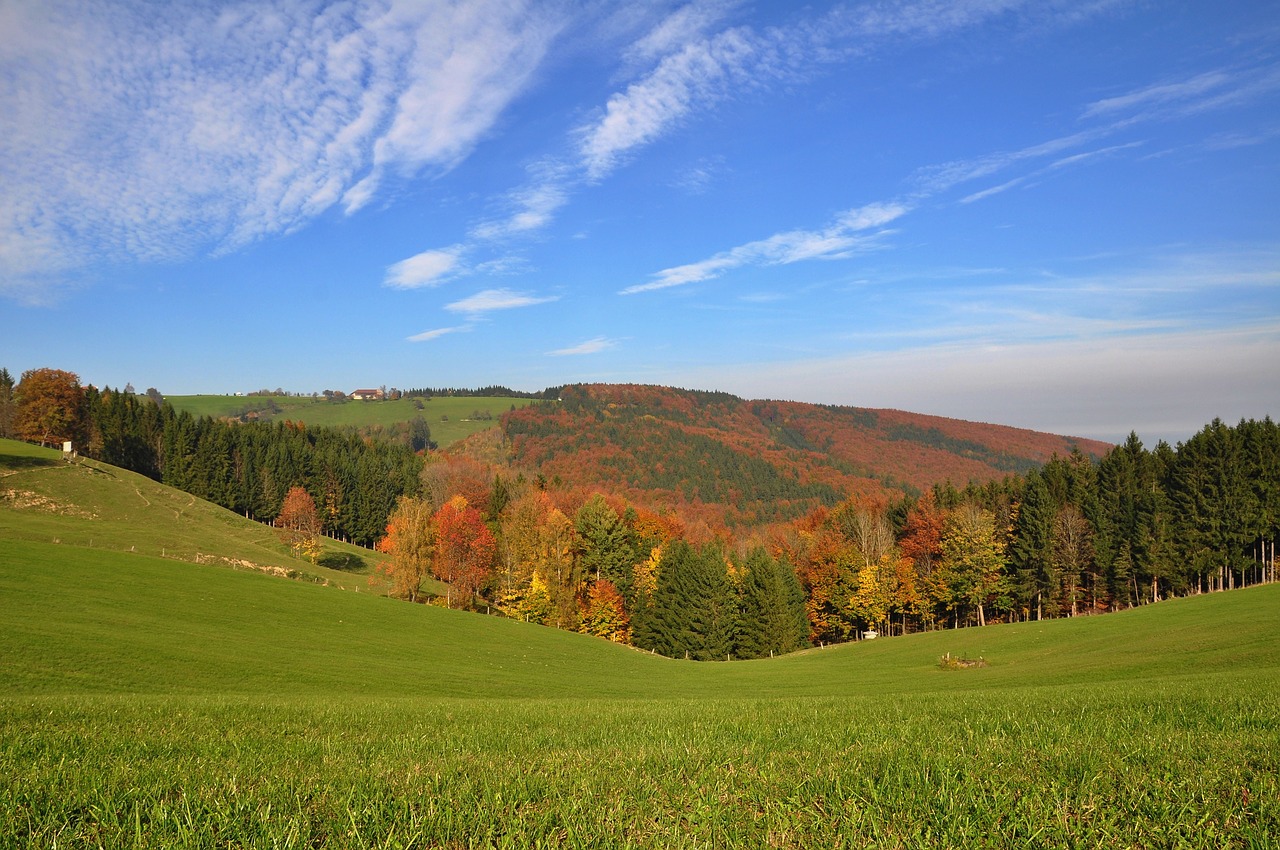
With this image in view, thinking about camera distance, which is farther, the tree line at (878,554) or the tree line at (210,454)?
the tree line at (210,454)

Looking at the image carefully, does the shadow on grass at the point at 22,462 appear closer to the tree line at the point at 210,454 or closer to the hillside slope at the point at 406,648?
the tree line at the point at 210,454

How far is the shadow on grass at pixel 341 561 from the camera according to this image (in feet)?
303

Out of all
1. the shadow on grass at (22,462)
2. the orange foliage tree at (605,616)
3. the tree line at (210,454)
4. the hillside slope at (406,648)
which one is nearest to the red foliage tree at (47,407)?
the tree line at (210,454)

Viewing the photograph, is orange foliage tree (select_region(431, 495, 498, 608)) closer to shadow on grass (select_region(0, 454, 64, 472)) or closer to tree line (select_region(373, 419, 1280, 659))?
tree line (select_region(373, 419, 1280, 659))

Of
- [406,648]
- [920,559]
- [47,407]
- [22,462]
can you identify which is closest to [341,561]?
[22,462]

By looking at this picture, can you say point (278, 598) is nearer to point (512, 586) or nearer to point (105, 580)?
point (105, 580)

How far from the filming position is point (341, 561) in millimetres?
94562

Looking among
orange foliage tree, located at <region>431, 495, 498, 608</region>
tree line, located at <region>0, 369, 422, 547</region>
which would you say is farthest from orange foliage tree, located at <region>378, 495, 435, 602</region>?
tree line, located at <region>0, 369, 422, 547</region>

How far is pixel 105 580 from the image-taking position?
41.3m

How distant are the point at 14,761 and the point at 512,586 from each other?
8474 centimetres

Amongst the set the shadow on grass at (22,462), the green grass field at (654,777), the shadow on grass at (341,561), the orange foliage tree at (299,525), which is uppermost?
the shadow on grass at (22,462)

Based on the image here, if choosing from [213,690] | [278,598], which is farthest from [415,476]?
[213,690]

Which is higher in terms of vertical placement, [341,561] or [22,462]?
[22,462]

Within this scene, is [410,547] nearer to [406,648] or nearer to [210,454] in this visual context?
[406,648]
